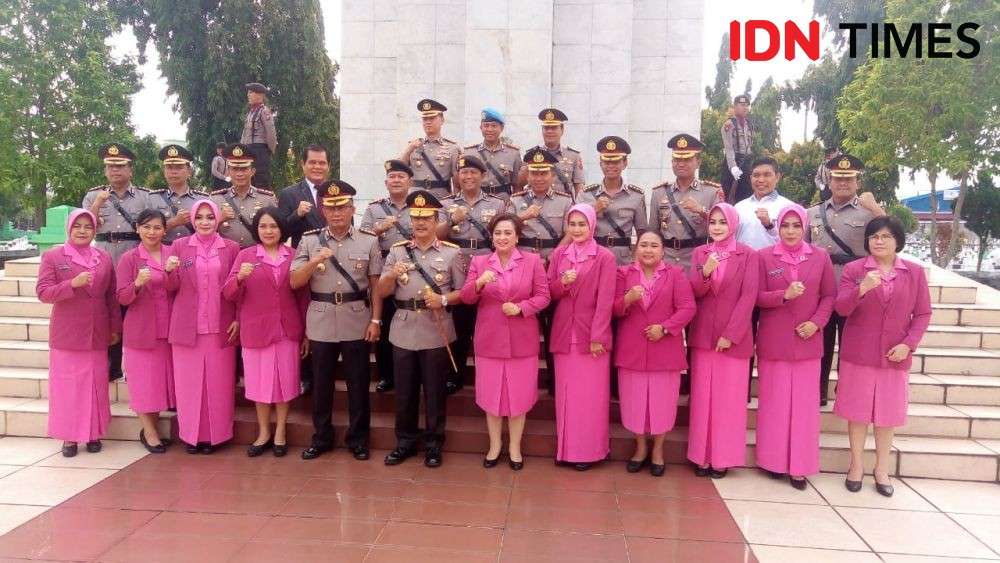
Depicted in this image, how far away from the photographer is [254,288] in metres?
4.83

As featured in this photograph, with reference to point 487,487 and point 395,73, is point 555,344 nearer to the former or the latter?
point 487,487

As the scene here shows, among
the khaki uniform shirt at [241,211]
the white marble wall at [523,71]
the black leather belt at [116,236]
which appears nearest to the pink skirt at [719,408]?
the khaki uniform shirt at [241,211]

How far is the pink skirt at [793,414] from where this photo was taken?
14.9ft

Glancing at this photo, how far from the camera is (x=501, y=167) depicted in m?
6.12

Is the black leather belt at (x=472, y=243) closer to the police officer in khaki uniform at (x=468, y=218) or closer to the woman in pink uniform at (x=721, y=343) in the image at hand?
the police officer in khaki uniform at (x=468, y=218)

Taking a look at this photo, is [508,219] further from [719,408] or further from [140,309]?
[140,309]

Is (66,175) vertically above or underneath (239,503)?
above

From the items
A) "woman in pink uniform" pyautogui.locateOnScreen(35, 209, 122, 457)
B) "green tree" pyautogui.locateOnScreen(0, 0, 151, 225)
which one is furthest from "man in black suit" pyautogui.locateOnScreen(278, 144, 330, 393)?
"green tree" pyautogui.locateOnScreen(0, 0, 151, 225)

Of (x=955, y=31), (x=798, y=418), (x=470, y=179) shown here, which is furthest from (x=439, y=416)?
Result: (x=955, y=31)

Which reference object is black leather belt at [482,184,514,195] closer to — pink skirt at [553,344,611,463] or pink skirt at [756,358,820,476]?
pink skirt at [553,344,611,463]

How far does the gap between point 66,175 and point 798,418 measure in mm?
18900

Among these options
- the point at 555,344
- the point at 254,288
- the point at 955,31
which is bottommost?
the point at 555,344

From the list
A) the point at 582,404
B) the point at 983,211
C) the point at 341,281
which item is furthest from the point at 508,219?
the point at 983,211

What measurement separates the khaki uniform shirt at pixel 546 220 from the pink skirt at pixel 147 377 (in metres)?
2.92
